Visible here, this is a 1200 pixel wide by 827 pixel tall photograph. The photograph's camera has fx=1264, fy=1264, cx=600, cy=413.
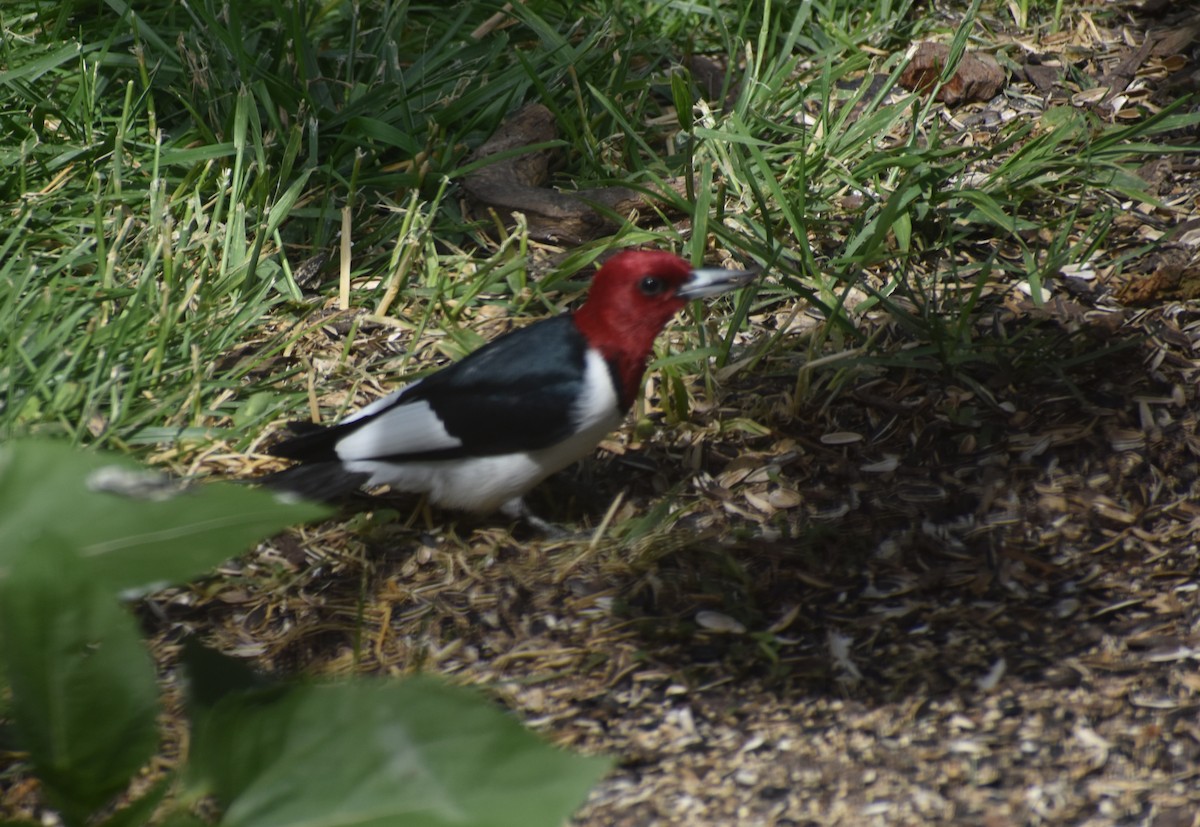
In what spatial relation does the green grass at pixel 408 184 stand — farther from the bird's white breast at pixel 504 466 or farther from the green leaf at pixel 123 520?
the green leaf at pixel 123 520

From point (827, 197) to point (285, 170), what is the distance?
155 centimetres

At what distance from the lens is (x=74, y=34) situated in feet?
13.4

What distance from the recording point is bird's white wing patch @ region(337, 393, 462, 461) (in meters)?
2.75

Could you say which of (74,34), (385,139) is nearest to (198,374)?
(385,139)

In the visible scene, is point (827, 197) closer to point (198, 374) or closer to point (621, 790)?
point (198, 374)

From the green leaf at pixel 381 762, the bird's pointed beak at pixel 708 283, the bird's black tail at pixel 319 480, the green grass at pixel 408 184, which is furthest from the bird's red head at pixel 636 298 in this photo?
the green leaf at pixel 381 762

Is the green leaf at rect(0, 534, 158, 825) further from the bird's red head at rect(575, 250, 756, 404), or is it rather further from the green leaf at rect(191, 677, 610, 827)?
the bird's red head at rect(575, 250, 756, 404)

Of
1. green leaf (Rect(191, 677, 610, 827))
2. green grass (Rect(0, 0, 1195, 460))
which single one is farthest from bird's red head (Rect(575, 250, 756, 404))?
green leaf (Rect(191, 677, 610, 827))

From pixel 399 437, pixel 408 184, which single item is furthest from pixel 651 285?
pixel 408 184

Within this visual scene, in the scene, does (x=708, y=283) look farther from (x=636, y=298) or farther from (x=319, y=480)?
(x=319, y=480)

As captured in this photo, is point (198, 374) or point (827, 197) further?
point (827, 197)

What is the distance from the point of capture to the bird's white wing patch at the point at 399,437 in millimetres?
2748

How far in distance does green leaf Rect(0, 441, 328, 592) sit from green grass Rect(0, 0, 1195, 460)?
1908 millimetres

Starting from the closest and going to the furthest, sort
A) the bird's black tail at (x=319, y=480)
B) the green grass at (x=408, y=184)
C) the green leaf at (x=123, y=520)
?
the green leaf at (x=123, y=520) < the bird's black tail at (x=319, y=480) < the green grass at (x=408, y=184)
